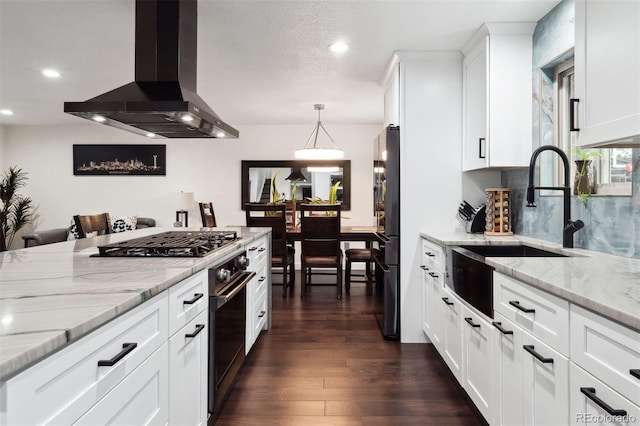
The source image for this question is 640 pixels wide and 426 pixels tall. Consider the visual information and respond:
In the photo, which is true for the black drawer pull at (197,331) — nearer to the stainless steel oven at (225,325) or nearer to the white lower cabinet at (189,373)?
the white lower cabinet at (189,373)

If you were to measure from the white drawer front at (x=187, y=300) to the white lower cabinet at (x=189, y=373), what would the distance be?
3cm

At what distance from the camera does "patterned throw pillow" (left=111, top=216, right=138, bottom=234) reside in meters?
6.04

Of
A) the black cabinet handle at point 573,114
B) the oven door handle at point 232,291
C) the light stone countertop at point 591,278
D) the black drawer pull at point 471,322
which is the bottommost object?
the black drawer pull at point 471,322

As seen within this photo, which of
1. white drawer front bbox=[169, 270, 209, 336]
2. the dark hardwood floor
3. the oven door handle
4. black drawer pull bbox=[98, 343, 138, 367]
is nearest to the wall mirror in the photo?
the dark hardwood floor

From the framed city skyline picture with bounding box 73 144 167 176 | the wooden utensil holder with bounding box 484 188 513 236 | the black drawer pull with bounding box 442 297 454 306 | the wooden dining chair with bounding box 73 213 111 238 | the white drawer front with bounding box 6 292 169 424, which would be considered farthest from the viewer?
the framed city skyline picture with bounding box 73 144 167 176

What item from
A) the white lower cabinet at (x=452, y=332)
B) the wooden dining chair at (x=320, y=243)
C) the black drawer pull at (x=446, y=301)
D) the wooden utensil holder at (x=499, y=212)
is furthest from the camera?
the wooden dining chair at (x=320, y=243)

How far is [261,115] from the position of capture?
5.81 metres

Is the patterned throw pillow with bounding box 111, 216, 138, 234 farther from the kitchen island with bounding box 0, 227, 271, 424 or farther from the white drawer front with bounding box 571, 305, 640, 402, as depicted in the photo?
the white drawer front with bounding box 571, 305, 640, 402

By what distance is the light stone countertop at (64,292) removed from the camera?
0.71m

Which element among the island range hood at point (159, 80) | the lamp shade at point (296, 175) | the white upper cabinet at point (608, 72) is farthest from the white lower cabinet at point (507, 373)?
the lamp shade at point (296, 175)

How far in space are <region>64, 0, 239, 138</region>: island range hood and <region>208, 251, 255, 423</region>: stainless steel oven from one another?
0.87m

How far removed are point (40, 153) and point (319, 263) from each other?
17.7 ft

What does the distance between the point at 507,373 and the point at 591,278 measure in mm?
536

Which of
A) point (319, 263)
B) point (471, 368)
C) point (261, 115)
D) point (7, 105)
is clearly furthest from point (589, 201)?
point (7, 105)
